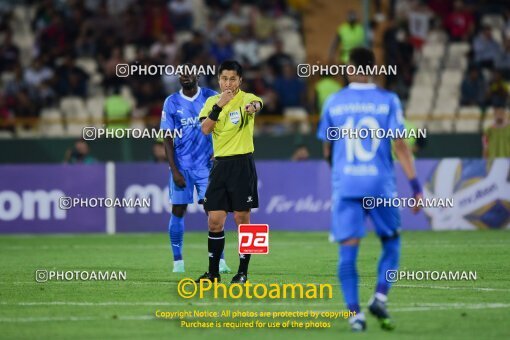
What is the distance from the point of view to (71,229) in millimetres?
22672

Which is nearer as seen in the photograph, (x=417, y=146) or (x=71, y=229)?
(x=71, y=229)

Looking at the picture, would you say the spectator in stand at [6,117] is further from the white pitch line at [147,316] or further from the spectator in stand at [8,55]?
the white pitch line at [147,316]

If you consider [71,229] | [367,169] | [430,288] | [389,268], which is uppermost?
[367,169]

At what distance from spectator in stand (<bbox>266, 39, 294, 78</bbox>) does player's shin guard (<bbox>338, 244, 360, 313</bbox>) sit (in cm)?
1708

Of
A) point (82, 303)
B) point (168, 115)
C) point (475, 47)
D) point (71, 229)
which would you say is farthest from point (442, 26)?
point (82, 303)

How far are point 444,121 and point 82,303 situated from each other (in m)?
15.8

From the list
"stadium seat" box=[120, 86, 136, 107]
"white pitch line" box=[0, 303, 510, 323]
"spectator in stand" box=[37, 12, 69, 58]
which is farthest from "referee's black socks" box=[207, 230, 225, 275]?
"spectator in stand" box=[37, 12, 69, 58]

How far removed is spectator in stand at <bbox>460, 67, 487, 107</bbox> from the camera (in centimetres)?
2655

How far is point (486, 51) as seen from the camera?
27703 millimetres

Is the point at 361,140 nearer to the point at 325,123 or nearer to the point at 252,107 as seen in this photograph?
the point at 325,123

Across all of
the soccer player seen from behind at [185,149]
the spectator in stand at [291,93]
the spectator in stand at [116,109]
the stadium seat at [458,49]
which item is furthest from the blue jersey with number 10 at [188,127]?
the stadium seat at [458,49]

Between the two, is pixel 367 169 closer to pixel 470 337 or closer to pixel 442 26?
pixel 470 337

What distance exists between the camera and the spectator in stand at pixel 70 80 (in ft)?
89.5

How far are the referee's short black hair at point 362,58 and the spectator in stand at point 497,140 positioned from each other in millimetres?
13559
